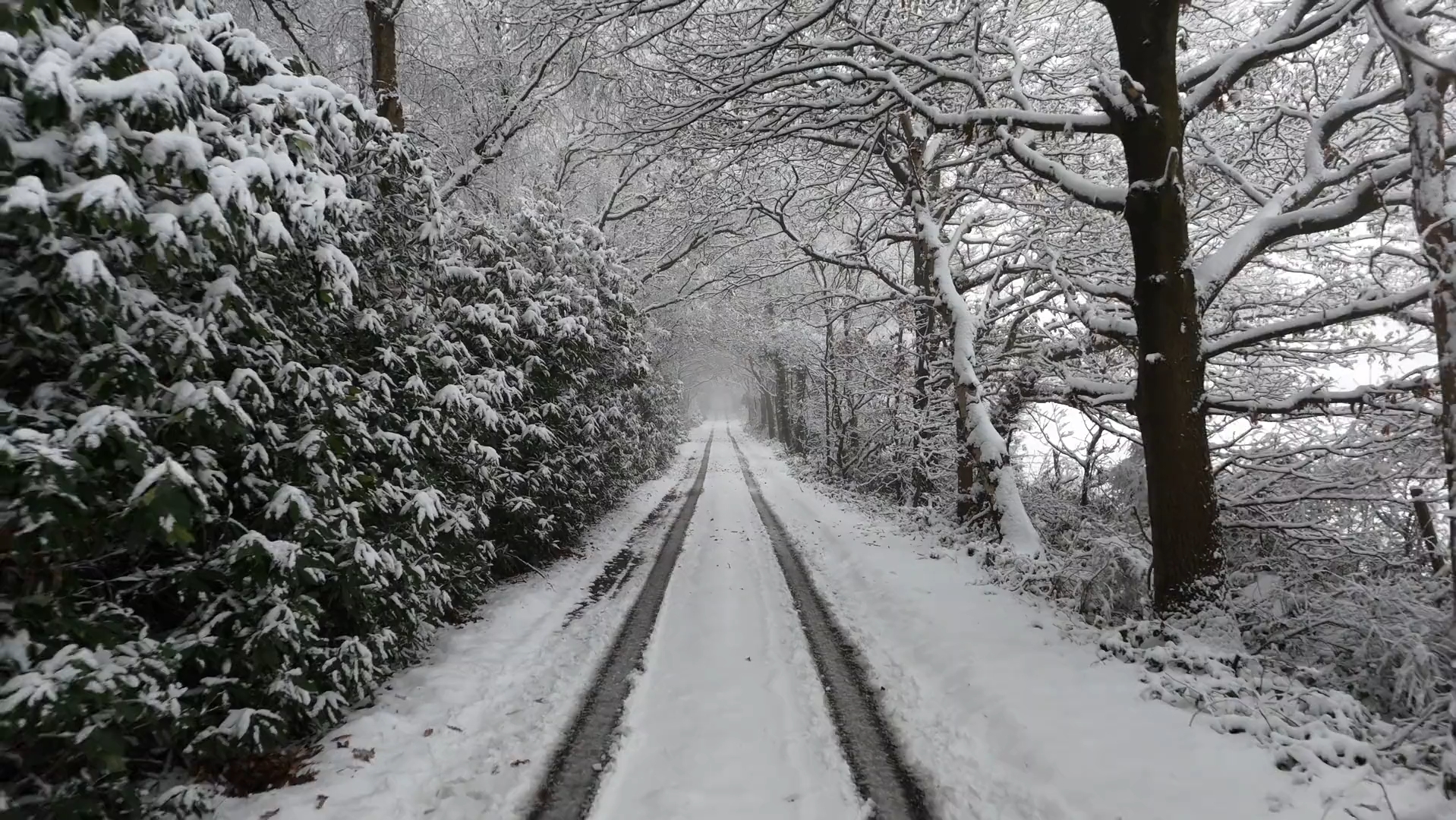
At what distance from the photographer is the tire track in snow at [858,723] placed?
150 inches

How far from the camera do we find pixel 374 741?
4391 millimetres

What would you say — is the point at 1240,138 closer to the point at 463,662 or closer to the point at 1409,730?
the point at 1409,730

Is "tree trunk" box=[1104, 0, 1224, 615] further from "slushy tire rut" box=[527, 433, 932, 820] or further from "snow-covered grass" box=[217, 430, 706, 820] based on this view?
"snow-covered grass" box=[217, 430, 706, 820]

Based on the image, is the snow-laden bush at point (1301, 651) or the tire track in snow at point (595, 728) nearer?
the snow-laden bush at point (1301, 651)

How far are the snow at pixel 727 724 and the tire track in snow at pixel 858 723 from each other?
11 cm

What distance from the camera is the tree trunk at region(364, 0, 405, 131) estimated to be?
7.27m

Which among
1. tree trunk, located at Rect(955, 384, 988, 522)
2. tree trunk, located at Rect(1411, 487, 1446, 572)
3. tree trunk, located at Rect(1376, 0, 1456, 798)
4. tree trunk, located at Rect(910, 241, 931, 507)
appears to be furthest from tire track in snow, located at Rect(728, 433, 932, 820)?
tree trunk, located at Rect(910, 241, 931, 507)

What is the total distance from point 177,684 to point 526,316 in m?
5.78

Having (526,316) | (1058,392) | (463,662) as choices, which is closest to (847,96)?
(1058,392)

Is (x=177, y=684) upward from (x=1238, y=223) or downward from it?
downward

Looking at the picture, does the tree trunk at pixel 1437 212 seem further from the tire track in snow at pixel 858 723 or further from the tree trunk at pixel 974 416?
the tree trunk at pixel 974 416

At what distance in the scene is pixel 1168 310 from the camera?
16.8ft

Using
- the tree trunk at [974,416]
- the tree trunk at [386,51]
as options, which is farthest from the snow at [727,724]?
the tree trunk at [386,51]

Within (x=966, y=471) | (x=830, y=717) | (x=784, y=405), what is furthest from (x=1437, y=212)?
(x=784, y=405)
